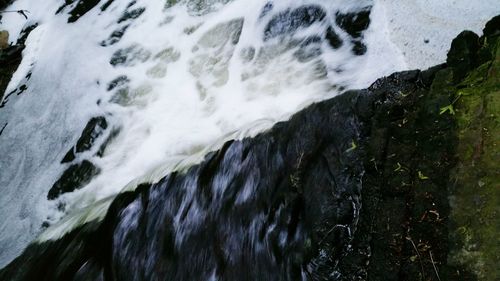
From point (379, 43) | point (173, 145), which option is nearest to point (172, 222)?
point (173, 145)

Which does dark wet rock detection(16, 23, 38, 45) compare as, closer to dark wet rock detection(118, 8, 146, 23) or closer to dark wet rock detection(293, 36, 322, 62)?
dark wet rock detection(118, 8, 146, 23)

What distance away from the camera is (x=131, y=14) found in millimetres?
8352

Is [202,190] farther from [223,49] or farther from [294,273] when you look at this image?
[223,49]

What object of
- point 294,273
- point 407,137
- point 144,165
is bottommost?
point 144,165

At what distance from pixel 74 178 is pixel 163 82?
2113 millimetres

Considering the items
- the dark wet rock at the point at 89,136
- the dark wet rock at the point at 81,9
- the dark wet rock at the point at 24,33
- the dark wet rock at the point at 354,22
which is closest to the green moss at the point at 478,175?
the dark wet rock at the point at 354,22

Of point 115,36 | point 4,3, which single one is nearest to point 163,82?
point 115,36

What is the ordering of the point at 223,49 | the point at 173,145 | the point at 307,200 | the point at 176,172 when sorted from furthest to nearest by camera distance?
the point at 223,49
the point at 173,145
the point at 176,172
the point at 307,200

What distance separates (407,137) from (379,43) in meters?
1.86

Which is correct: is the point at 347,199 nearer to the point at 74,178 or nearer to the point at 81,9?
the point at 74,178

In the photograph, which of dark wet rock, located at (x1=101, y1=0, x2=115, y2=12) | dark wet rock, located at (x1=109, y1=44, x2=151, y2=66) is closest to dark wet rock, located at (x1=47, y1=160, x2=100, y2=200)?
dark wet rock, located at (x1=109, y1=44, x2=151, y2=66)

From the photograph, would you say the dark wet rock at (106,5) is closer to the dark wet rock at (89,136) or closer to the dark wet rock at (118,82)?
the dark wet rock at (118,82)

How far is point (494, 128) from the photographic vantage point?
10.4ft

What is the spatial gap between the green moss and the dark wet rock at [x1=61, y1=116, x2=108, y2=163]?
17.9 feet
